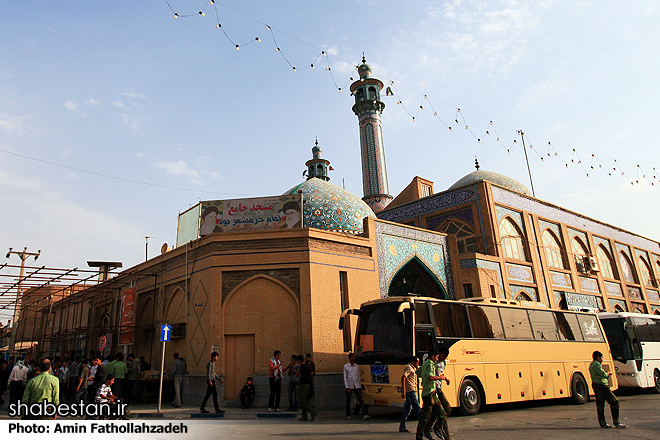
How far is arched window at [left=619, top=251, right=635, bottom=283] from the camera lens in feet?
96.1

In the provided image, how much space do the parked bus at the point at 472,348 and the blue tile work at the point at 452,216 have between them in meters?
9.26

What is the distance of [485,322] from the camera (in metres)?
11.5

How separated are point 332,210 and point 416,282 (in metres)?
4.62

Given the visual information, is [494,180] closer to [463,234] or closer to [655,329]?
[463,234]

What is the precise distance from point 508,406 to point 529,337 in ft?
6.29

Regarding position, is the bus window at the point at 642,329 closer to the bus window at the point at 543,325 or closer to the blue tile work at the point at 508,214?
the bus window at the point at 543,325

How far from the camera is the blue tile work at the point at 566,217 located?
2316 centimetres

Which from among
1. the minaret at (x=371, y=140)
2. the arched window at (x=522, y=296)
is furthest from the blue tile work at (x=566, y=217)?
the minaret at (x=371, y=140)

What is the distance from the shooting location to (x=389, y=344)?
10.5 meters

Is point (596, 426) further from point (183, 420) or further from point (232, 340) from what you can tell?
point (232, 340)

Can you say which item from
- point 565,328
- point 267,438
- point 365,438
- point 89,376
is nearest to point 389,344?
point 365,438

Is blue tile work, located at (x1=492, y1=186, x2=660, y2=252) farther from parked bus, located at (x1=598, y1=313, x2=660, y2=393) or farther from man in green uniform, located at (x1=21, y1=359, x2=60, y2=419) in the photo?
man in green uniform, located at (x1=21, y1=359, x2=60, y2=419)

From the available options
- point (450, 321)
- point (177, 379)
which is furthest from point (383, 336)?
point (177, 379)

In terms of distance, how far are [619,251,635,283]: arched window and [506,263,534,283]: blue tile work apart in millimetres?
10938
